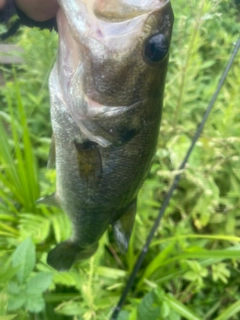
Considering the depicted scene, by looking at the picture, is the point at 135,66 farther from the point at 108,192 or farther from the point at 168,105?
the point at 168,105

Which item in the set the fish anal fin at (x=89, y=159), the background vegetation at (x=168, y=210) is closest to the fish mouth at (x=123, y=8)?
the fish anal fin at (x=89, y=159)

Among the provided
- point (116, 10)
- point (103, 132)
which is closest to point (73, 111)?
point (103, 132)

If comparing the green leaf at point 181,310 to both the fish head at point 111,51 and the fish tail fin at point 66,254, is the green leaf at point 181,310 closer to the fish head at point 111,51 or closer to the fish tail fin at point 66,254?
the fish tail fin at point 66,254

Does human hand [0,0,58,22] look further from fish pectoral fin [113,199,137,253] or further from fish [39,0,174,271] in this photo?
fish pectoral fin [113,199,137,253]

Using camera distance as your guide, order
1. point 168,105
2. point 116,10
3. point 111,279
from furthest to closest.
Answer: point 168,105, point 111,279, point 116,10

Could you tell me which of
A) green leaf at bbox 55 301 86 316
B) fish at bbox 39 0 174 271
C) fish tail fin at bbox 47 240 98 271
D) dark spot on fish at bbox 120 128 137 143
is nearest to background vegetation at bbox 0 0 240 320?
green leaf at bbox 55 301 86 316

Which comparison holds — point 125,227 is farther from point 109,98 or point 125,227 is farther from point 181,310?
point 181,310
